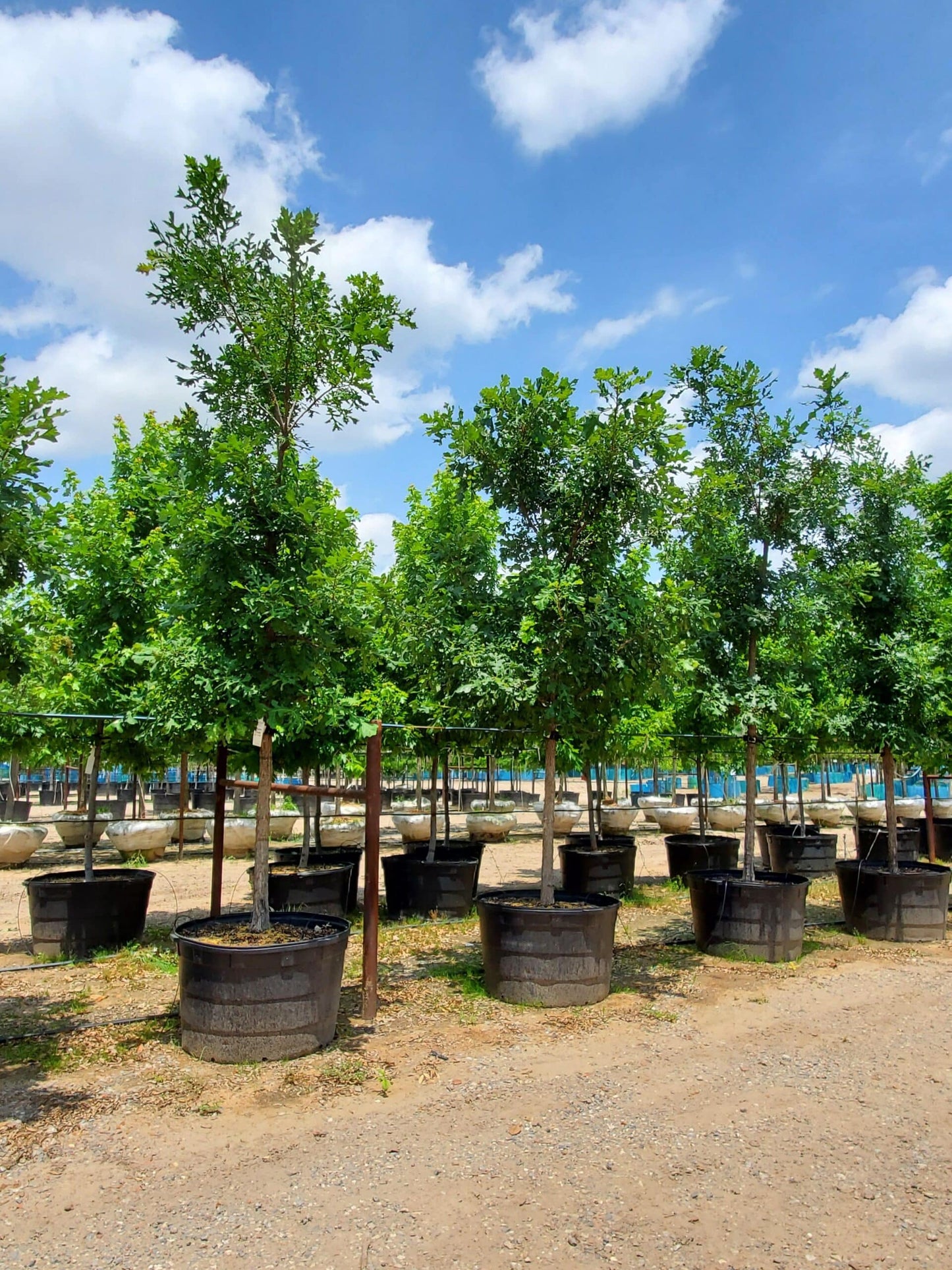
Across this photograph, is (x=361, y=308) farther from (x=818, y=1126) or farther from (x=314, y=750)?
(x=818, y=1126)


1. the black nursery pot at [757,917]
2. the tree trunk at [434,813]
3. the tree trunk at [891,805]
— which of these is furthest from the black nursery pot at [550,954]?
the tree trunk at [891,805]

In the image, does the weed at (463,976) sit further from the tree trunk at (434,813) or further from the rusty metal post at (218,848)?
the tree trunk at (434,813)

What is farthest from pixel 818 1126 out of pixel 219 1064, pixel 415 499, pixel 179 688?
pixel 415 499

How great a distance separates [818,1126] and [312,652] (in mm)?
4093

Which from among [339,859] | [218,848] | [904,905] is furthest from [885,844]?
[218,848]

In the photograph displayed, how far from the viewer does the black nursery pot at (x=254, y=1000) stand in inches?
200

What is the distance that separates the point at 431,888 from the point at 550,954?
3925 millimetres

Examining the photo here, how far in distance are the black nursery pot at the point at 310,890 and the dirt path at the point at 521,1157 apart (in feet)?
10.4

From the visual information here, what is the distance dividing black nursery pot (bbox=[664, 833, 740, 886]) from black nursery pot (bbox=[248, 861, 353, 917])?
19.2 ft

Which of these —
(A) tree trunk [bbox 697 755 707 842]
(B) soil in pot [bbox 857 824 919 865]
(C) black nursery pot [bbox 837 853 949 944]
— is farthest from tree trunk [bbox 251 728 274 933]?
(B) soil in pot [bbox 857 824 919 865]

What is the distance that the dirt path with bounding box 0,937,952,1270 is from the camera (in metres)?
3.26

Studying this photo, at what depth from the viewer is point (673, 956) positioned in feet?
26.2

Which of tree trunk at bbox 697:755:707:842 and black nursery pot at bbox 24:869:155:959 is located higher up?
tree trunk at bbox 697:755:707:842

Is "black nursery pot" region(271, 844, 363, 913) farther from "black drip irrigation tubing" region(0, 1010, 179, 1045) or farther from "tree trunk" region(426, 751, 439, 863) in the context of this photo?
"black drip irrigation tubing" region(0, 1010, 179, 1045)
